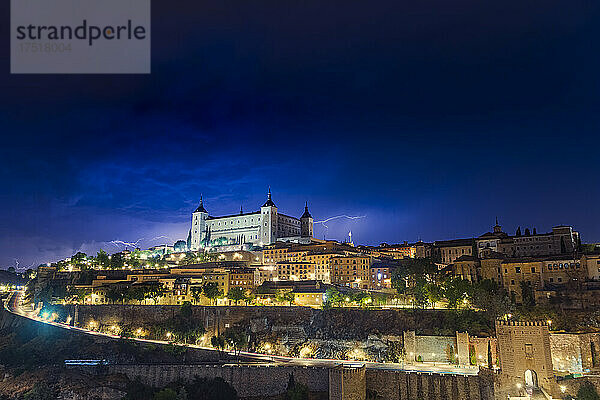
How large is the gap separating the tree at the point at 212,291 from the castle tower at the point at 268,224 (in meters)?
37.0

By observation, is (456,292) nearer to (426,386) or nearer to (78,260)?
(426,386)

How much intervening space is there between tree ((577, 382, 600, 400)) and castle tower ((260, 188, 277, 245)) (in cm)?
7291

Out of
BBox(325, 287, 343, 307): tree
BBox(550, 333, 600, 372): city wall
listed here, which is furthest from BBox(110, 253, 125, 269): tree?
BBox(550, 333, 600, 372): city wall

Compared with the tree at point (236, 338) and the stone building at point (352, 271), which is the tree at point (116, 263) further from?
the tree at point (236, 338)

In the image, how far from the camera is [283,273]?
79625mm

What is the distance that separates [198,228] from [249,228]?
49.1 ft

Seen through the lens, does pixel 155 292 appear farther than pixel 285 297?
Yes

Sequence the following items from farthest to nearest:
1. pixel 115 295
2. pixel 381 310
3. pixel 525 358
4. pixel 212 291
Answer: pixel 115 295, pixel 212 291, pixel 381 310, pixel 525 358

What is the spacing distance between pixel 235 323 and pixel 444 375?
26629mm

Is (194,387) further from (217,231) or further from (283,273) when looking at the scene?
(217,231)

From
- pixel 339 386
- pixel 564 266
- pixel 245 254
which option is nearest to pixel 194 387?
pixel 339 386

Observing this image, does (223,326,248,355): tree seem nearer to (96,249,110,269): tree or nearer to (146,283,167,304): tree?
(146,283,167,304): tree

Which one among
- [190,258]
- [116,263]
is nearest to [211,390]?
[190,258]

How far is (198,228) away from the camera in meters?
110
